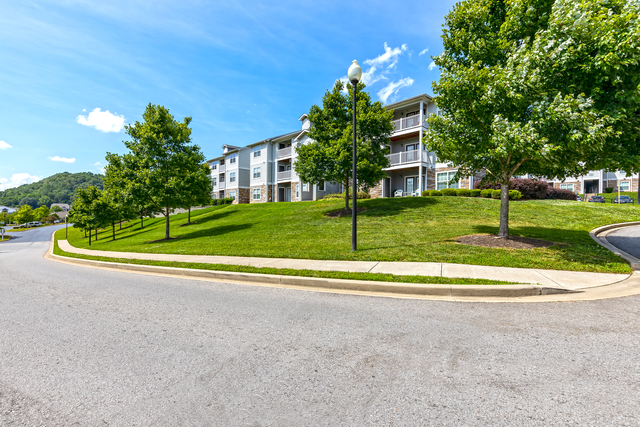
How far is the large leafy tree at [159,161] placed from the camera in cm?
1852

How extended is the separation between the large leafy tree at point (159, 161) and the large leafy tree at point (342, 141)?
311 inches

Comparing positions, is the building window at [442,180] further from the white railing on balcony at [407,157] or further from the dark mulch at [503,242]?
the dark mulch at [503,242]

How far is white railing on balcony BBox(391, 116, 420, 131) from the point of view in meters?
26.4

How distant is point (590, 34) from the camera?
22.9ft

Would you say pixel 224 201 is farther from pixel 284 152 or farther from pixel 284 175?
pixel 284 152

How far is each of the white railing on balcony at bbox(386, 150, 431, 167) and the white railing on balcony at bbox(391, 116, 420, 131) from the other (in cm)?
239

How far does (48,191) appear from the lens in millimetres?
151875

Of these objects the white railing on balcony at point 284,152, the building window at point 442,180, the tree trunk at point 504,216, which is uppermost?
the white railing on balcony at point 284,152

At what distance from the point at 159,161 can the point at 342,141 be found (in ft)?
40.6

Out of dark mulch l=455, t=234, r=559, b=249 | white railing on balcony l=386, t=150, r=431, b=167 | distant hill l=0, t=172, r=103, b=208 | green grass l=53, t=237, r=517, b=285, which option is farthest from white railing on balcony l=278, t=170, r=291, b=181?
distant hill l=0, t=172, r=103, b=208

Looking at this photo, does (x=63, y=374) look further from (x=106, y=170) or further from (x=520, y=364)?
(x=106, y=170)

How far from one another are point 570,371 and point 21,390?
530 cm

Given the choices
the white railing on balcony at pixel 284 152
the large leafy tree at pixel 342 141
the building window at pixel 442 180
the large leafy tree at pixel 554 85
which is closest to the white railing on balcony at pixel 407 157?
the building window at pixel 442 180

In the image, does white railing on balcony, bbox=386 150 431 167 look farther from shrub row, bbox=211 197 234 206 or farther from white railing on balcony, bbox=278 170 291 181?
shrub row, bbox=211 197 234 206
